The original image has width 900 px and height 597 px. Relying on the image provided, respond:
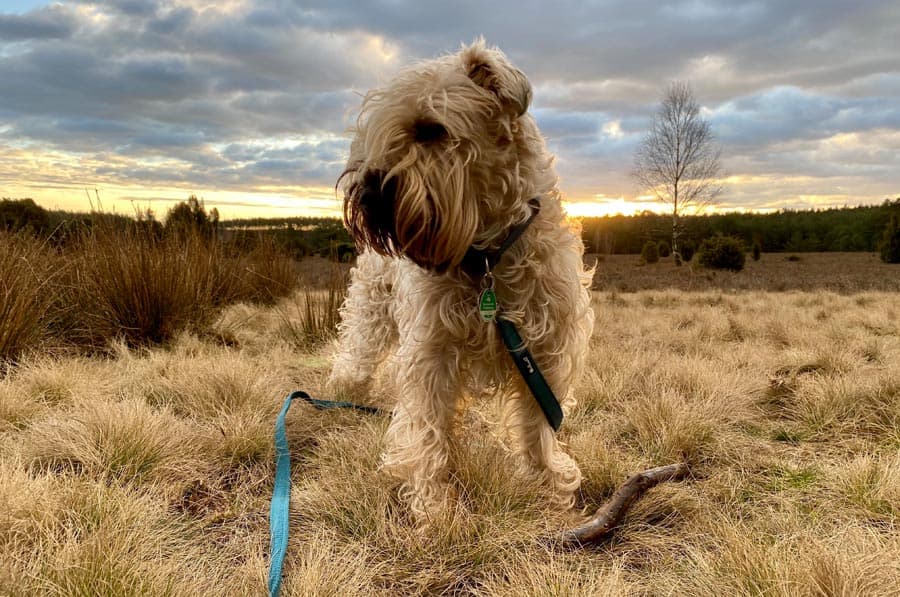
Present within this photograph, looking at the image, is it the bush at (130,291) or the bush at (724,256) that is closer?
the bush at (130,291)

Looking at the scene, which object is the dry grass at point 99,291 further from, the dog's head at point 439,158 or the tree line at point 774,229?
the tree line at point 774,229

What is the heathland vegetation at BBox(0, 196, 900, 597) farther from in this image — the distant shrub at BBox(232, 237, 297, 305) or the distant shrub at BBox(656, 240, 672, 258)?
the distant shrub at BBox(656, 240, 672, 258)

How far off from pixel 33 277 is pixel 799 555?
20.2ft

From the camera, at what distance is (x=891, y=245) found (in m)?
27.6

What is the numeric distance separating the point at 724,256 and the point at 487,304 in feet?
79.3

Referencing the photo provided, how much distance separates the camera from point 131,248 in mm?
6238

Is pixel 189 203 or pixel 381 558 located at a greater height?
pixel 189 203

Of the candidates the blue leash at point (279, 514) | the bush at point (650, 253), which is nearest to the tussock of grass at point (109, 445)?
the blue leash at point (279, 514)

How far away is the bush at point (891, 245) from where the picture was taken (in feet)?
90.3

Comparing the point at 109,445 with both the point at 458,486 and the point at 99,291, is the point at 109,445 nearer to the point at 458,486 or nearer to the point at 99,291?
the point at 458,486

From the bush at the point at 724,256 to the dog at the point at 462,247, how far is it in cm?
2330

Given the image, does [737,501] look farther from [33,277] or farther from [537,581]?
[33,277]

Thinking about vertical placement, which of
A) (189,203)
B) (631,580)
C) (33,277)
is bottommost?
(631,580)

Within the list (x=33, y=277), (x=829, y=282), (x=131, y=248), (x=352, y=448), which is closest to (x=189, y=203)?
(x=131, y=248)
